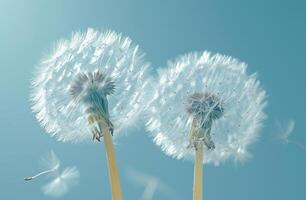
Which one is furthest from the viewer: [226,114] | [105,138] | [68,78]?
[226,114]

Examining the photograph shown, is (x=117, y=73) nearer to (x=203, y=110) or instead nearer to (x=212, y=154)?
(x=203, y=110)

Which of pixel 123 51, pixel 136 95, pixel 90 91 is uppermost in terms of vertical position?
pixel 123 51

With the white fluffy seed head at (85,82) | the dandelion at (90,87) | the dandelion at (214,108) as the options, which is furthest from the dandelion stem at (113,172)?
the dandelion at (214,108)

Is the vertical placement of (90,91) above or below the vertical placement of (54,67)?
below

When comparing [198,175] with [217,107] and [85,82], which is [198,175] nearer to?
[217,107]

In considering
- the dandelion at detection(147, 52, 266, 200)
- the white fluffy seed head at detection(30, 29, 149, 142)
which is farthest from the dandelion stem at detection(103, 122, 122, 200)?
the dandelion at detection(147, 52, 266, 200)

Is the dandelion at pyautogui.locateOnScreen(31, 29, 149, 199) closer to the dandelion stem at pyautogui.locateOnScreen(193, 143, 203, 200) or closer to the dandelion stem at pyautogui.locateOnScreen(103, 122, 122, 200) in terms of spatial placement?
the dandelion stem at pyautogui.locateOnScreen(103, 122, 122, 200)

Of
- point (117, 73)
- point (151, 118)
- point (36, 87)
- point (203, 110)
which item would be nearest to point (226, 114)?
point (203, 110)
